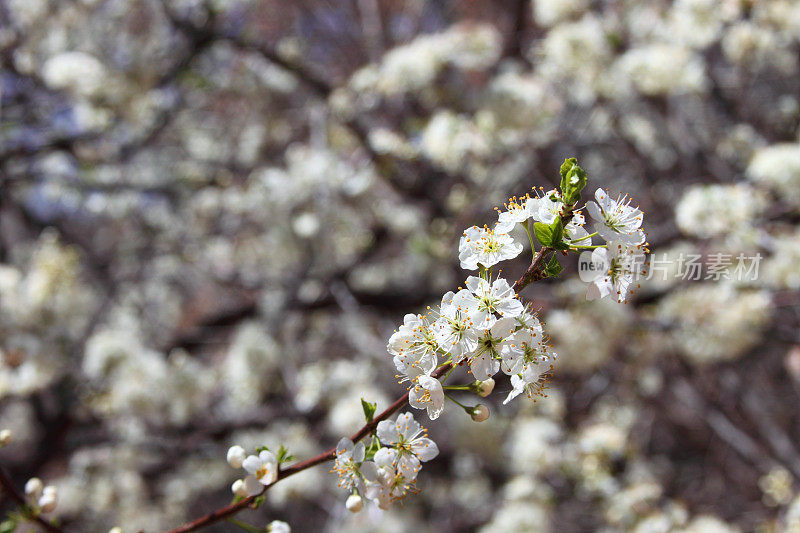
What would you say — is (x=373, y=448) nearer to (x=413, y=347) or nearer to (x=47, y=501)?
(x=413, y=347)

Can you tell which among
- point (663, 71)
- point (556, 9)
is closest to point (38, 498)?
point (663, 71)

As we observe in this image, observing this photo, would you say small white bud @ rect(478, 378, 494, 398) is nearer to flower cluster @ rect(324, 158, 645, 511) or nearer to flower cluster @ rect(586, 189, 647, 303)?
flower cluster @ rect(324, 158, 645, 511)

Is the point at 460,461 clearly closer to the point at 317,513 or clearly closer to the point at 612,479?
the point at 612,479

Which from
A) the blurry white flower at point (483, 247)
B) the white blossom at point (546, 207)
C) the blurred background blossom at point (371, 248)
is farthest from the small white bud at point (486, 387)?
the blurred background blossom at point (371, 248)

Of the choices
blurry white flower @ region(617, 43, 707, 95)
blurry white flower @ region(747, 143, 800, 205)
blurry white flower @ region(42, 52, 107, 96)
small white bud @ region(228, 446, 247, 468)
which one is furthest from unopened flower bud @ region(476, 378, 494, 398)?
blurry white flower @ region(42, 52, 107, 96)

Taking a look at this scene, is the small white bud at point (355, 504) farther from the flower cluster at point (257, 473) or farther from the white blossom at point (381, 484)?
the flower cluster at point (257, 473)

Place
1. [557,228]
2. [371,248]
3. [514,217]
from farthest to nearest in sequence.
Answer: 1. [371,248]
2. [514,217]
3. [557,228]
